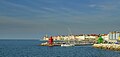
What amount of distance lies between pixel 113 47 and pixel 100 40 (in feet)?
109

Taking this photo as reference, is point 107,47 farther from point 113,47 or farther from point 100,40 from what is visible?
point 100,40

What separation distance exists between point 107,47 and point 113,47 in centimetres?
602

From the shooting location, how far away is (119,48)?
8806cm

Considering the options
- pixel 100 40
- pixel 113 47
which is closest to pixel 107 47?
pixel 113 47

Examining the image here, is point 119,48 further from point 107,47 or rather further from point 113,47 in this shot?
point 107,47

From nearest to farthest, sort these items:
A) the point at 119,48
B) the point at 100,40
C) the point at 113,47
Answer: the point at 119,48 → the point at 113,47 → the point at 100,40

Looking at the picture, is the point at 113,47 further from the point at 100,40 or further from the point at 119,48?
the point at 100,40

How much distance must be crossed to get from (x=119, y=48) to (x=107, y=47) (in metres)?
11.8

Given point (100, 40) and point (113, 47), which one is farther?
point (100, 40)

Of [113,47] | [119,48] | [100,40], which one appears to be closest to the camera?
[119,48]

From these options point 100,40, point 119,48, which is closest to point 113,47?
point 119,48

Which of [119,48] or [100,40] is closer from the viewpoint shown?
[119,48]

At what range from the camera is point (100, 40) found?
417 ft

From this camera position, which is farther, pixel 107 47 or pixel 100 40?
pixel 100 40
